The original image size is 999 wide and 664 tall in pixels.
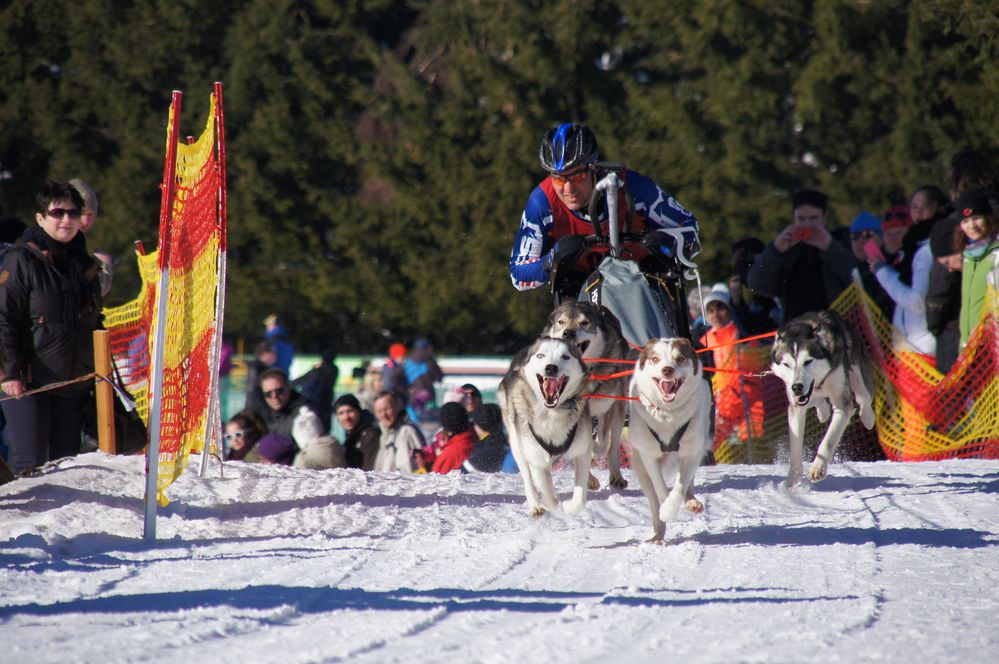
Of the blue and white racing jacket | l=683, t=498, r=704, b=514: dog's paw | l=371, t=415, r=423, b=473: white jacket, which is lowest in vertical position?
l=683, t=498, r=704, b=514: dog's paw

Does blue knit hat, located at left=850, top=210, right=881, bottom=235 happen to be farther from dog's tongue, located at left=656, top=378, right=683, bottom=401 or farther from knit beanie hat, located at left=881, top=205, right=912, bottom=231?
dog's tongue, located at left=656, top=378, right=683, bottom=401

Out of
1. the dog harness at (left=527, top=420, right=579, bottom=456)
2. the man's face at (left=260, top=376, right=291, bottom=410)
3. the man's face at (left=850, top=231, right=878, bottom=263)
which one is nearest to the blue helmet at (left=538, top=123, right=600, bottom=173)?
the dog harness at (left=527, top=420, right=579, bottom=456)

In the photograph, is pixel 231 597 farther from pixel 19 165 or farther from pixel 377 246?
pixel 19 165

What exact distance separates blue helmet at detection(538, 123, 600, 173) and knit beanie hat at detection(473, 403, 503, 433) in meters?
3.00

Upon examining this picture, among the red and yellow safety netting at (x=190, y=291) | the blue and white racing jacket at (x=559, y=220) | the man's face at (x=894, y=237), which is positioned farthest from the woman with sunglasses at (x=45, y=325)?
the man's face at (x=894, y=237)

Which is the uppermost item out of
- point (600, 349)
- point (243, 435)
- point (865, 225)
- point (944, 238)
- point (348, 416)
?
point (865, 225)

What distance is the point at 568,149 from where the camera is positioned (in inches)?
224

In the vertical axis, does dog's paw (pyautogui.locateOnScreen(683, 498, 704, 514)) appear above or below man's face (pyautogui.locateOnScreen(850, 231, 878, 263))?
below

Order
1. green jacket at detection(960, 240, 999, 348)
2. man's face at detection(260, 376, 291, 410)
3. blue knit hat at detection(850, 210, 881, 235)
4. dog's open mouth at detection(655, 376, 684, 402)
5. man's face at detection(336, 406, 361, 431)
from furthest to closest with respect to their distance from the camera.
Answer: man's face at detection(260, 376, 291, 410) < blue knit hat at detection(850, 210, 881, 235) < man's face at detection(336, 406, 361, 431) < green jacket at detection(960, 240, 999, 348) < dog's open mouth at detection(655, 376, 684, 402)

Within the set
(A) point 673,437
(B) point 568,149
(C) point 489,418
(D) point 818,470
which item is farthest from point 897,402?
(A) point 673,437

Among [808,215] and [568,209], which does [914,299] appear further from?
[568,209]

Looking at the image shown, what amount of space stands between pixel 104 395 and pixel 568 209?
8.52 ft

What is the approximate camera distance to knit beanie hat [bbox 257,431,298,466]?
889 centimetres

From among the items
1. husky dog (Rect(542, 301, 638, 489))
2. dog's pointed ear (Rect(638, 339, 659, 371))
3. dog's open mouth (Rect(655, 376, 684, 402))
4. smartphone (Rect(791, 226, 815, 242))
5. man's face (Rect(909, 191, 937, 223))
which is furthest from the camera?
man's face (Rect(909, 191, 937, 223))
